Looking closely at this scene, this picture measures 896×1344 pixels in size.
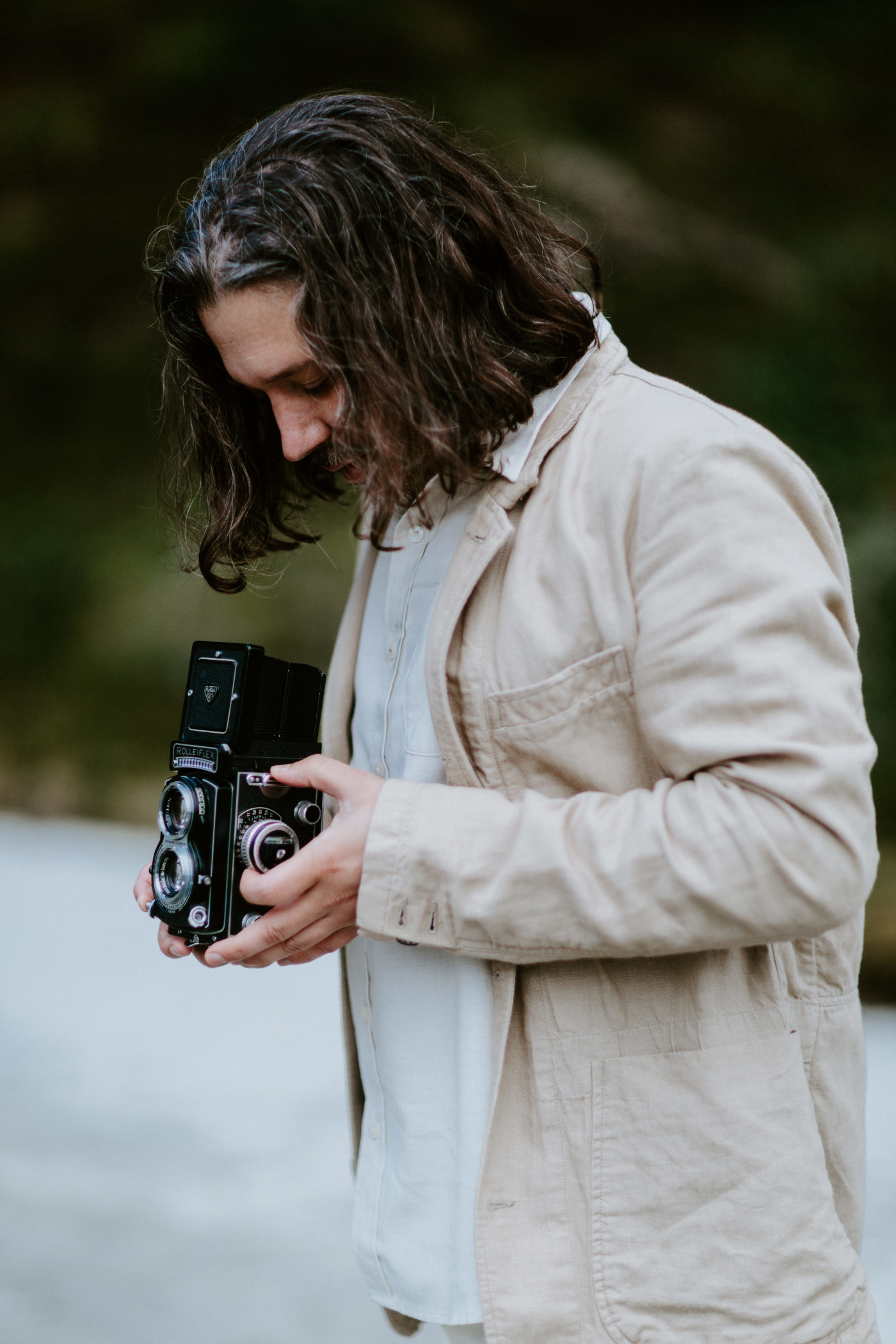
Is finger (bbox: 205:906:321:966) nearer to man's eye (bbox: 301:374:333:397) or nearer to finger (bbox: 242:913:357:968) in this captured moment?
finger (bbox: 242:913:357:968)

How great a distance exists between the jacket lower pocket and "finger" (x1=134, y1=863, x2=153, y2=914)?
420 millimetres

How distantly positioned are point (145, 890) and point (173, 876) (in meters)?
0.08

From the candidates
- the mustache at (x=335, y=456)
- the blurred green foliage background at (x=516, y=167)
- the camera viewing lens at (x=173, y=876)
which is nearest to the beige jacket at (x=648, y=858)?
the mustache at (x=335, y=456)

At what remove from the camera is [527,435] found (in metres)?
0.80

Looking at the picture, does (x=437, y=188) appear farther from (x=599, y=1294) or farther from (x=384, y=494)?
(x=599, y=1294)

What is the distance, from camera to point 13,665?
13.9 ft

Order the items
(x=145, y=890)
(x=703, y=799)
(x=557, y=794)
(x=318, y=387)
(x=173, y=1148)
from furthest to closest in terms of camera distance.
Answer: (x=173, y=1148), (x=145, y=890), (x=318, y=387), (x=557, y=794), (x=703, y=799)

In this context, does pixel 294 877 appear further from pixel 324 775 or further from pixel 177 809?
pixel 177 809

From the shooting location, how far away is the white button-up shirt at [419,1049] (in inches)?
31.4

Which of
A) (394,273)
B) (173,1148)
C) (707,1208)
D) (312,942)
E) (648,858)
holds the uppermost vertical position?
(394,273)

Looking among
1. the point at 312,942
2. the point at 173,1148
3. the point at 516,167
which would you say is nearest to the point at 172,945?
the point at 312,942

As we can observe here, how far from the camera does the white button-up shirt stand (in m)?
0.80

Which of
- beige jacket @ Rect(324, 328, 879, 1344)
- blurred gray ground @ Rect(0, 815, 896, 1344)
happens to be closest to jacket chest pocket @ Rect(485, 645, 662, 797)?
beige jacket @ Rect(324, 328, 879, 1344)

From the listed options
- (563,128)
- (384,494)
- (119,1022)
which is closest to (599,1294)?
(384,494)
